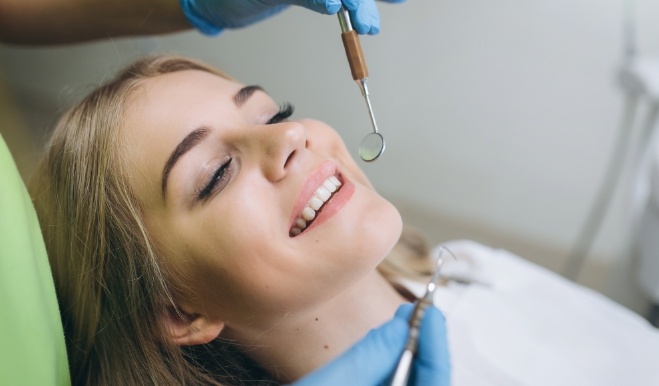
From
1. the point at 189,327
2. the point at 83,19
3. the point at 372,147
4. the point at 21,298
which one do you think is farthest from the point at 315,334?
the point at 83,19

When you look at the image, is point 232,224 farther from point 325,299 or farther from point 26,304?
point 26,304

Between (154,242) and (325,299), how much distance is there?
0.26 metres

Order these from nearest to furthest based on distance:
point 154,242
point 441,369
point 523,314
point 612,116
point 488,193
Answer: point 441,369 → point 154,242 → point 523,314 → point 612,116 → point 488,193

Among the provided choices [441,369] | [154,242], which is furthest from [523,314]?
[154,242]

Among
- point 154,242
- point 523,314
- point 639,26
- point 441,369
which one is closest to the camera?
point 441,369

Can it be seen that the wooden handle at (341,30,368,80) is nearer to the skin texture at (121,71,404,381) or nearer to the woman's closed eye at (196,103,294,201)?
the skin texture at (121,71,404,381)

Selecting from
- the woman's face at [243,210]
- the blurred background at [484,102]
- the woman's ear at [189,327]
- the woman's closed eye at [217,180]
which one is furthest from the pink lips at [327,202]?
the blurred background at [484,102]

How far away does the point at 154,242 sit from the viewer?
0.84 meters

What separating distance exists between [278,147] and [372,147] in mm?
142

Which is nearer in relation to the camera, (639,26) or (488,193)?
(639,26)

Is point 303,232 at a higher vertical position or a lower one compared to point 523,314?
higher

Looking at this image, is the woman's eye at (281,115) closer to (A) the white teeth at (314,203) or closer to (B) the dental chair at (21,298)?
(A) the white teeth at (314,203)

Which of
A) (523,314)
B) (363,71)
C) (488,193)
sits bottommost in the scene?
(488,193)

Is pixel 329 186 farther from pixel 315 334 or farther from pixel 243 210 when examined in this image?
pixel 315 334
